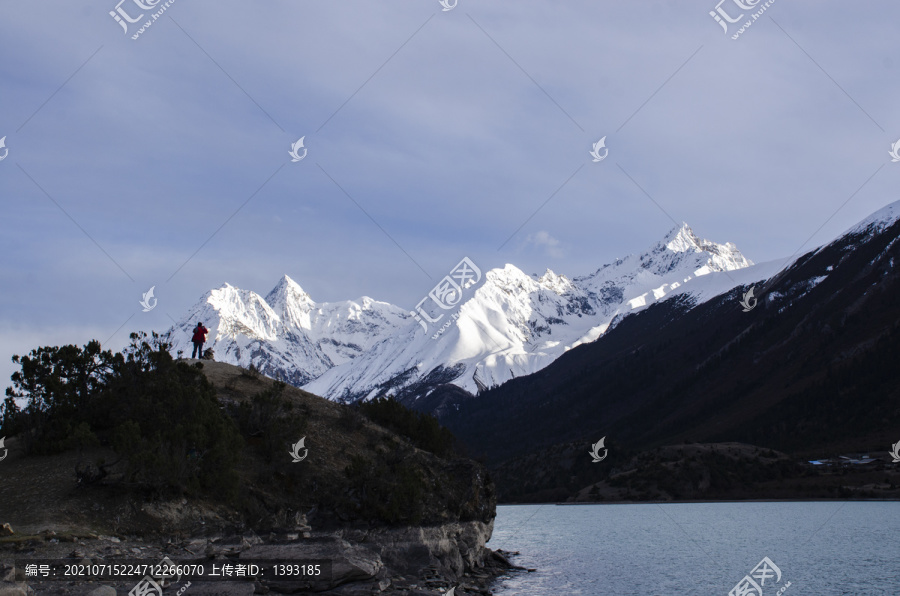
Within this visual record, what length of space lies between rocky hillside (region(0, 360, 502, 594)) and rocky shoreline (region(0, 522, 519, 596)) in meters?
0.09

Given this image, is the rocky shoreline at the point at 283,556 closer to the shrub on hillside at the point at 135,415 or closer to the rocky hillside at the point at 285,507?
the rocky hillside at the point at 285,507

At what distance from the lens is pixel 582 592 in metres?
50.6

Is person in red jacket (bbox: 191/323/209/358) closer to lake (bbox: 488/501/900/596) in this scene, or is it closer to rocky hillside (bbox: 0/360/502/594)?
rocky hillside (bbox: 0/360/502/594)

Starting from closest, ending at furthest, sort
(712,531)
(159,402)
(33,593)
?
(33,593)
(159,402)
(712,531)

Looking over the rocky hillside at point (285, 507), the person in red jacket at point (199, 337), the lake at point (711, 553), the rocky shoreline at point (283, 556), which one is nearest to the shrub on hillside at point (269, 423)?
the rocky hillside at point (285, 507)

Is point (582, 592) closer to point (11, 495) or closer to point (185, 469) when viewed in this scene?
point (185, 469)

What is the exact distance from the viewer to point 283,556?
33.8 meters

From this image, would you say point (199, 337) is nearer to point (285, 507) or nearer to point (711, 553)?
point (285, 507)

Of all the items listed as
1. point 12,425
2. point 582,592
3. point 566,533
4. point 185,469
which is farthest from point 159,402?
point 566,533

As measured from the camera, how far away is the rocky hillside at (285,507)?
33.2 meters

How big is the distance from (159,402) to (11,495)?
27.2 feet

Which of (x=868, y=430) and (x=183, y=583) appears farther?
(x=868, y=430)

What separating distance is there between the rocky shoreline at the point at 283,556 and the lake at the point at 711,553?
260 inches

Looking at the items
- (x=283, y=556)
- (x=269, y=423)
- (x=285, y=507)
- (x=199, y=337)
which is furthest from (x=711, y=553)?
(x=283, y=556)
